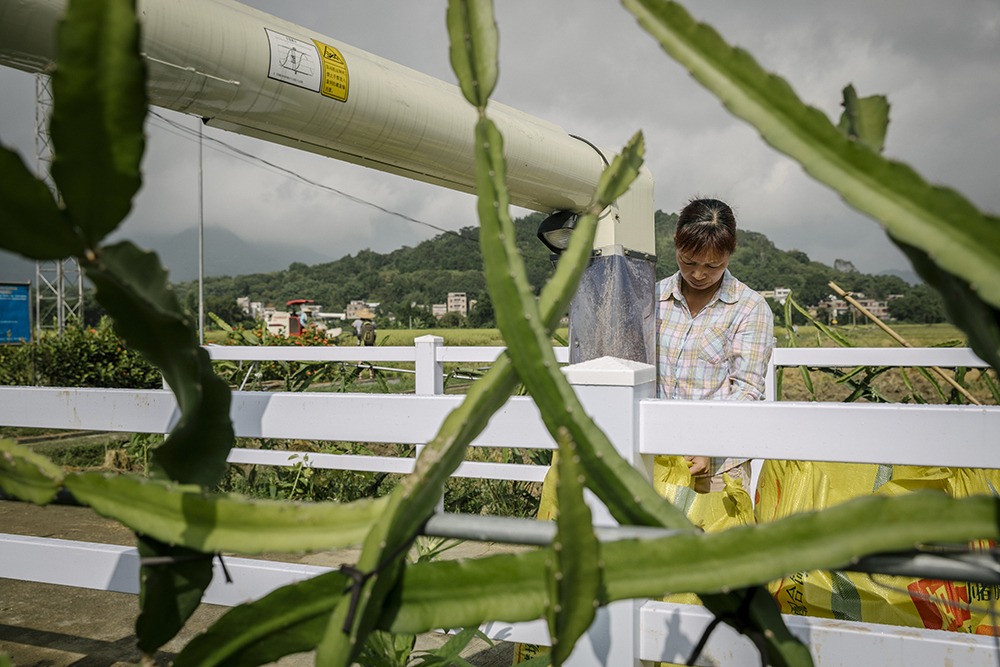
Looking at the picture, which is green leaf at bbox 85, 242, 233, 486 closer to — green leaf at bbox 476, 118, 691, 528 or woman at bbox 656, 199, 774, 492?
green leaf at bbox 476, 118, 691, 528

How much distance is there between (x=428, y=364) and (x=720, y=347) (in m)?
1.60

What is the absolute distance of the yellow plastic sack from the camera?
55.0 inches

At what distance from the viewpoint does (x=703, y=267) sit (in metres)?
2.23

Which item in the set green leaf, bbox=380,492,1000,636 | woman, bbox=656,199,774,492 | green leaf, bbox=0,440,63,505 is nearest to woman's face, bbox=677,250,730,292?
woman, bbox=656,199,774,492

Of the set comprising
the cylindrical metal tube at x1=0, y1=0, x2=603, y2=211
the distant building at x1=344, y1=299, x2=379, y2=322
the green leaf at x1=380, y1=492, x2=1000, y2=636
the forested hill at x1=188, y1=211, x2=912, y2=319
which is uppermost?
the forested hill at x1=188, y1=211, x2=912, y2=319

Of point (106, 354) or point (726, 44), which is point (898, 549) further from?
point (106, 354)

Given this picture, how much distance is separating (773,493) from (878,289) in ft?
62.2

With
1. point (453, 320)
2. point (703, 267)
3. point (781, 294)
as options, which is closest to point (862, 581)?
point (703, 267)

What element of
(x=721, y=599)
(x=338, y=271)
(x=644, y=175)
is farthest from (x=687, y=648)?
(x=338, y=271)

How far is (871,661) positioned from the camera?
93cm

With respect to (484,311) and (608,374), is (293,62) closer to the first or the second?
(608,374)

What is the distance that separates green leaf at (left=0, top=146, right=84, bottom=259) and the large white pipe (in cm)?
101

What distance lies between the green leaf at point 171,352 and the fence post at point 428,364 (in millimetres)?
2638

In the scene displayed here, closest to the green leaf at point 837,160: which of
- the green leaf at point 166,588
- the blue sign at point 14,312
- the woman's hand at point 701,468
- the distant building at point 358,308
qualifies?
the green leaf at point 166,588
